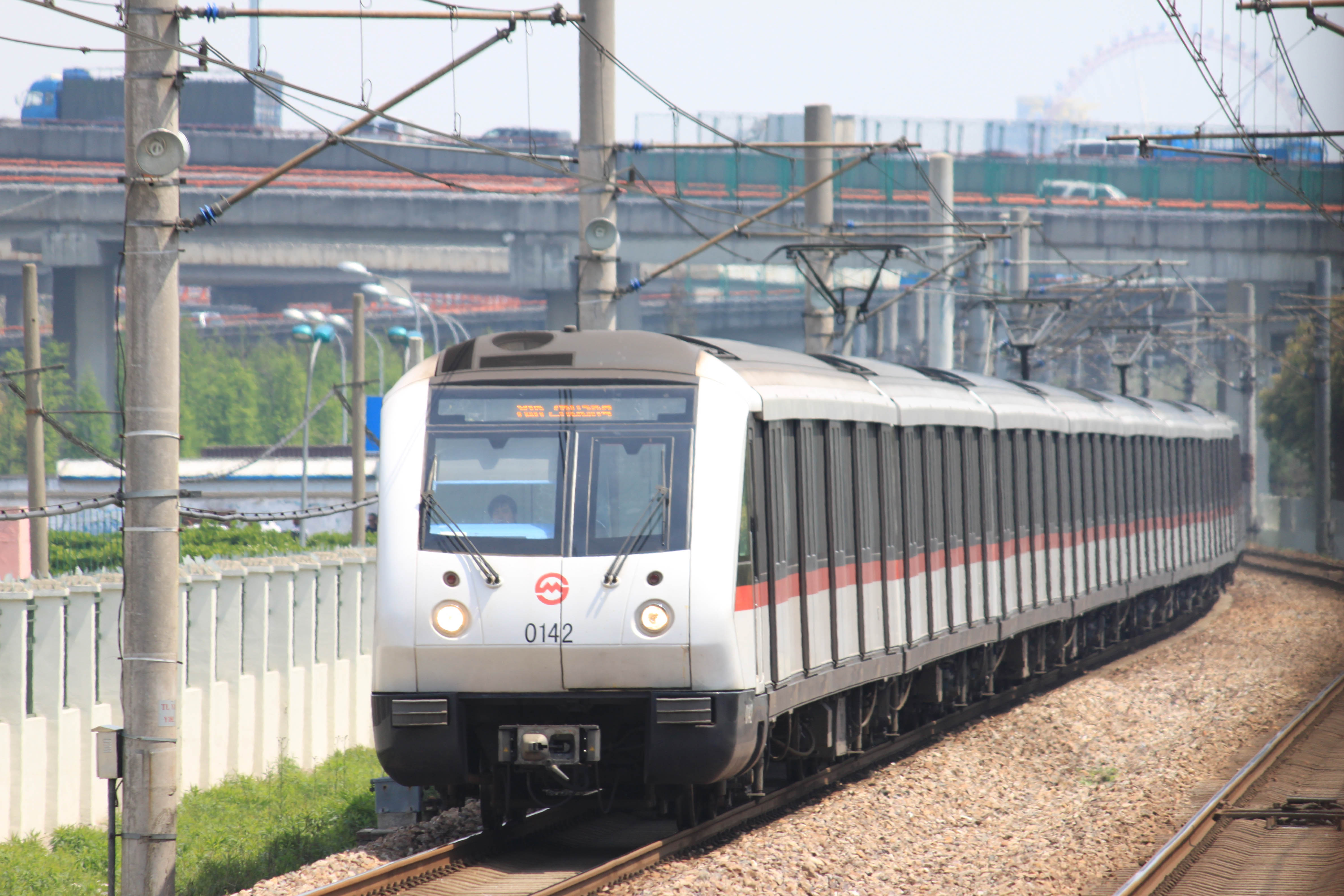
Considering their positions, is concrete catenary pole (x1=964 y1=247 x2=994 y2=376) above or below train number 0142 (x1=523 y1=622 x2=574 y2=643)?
above

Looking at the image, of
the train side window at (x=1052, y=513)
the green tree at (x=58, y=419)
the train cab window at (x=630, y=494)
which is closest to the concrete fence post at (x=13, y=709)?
the train cab window at (x=630, y=494)

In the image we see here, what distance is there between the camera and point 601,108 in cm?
1644

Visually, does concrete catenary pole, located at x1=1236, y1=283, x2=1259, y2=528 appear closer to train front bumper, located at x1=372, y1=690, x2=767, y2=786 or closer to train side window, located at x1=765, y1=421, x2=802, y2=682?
train side window, located at x1=765, y1=421, x2=802, y2=682

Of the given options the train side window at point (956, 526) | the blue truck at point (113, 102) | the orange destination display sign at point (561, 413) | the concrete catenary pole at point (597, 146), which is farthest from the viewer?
the blue truck at point (113, 102)

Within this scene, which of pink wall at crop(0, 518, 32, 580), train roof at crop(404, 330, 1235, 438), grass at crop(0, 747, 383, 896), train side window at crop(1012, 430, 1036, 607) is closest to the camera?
train roof at crop(404, 330, 1235, 438)

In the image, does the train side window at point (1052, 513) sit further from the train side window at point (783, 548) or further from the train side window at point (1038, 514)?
the train side window at point (783, 548)

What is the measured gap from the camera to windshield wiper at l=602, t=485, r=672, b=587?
32.7 ft

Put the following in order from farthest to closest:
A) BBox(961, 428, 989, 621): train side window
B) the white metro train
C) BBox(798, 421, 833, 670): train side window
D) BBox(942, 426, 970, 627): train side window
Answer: BBox(961, 428, 989, 621): train side window < BBox(942, 426, 970, 627): train side window < BBox(798, 421, 833, 670): train side window < the white metro train

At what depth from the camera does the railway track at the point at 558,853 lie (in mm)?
9398

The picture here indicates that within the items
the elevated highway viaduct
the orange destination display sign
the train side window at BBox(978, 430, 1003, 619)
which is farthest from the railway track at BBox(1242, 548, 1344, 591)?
the orange destination display sign

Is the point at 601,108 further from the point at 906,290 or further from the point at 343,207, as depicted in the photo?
the point at 343,207

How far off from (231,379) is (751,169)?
35.0 metres

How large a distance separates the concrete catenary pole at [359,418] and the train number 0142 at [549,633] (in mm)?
12562

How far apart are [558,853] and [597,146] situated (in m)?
7.76
